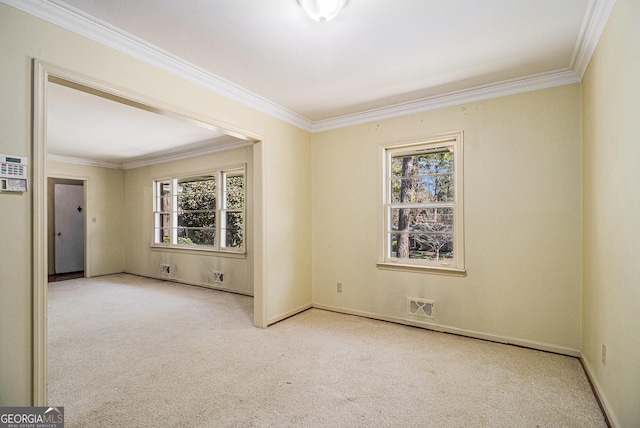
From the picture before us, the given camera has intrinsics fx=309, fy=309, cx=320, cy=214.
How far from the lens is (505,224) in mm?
3162

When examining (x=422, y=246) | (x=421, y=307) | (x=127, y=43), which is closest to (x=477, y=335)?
(x=421, y=307)

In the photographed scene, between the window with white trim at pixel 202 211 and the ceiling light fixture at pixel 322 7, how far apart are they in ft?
12.4

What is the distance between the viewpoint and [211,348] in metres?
3.07

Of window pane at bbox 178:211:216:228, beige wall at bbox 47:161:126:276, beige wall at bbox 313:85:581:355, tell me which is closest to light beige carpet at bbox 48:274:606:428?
beige wall at bbox 313:85:581:355

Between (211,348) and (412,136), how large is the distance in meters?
3.21

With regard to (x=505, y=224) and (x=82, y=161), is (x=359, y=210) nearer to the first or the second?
(x=505, y=224)

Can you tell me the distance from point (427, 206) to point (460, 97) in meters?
1.24

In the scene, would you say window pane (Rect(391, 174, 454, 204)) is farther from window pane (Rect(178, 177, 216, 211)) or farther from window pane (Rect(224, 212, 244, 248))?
window pane (Rect(178, 177, 216, 211))

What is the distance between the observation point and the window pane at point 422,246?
356 cm

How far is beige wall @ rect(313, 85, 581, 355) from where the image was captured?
9.47 feet

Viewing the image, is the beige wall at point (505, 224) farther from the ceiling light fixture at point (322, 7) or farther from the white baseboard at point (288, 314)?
the ceiling light fixture at point (322, 7)

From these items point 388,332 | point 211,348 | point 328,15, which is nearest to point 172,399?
point 211,348

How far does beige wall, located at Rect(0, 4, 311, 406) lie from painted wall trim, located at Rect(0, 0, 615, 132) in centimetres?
6

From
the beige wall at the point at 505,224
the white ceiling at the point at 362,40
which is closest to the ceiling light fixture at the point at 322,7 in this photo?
the white ceiling at the point at 362,40
